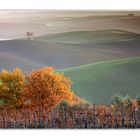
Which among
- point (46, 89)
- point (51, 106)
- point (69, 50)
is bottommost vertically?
point (51, 106)

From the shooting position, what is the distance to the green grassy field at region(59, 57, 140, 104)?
3.48m

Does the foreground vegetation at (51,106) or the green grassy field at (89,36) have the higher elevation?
the green grassy field at (89,36)

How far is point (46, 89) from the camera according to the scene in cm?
350

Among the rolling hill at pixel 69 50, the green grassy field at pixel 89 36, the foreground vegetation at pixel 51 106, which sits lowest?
the foreground vegetation at pixel 51 106

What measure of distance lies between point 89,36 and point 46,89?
0.49m

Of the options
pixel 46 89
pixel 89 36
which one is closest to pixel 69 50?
pixel 89 36

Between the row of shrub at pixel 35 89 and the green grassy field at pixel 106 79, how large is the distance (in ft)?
0.22

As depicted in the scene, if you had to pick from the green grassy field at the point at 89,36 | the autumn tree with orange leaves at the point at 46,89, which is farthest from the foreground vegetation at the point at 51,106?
the green grassy field at the point at 89,36

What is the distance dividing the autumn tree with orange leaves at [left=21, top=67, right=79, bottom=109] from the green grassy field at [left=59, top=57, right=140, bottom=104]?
56 millimetres

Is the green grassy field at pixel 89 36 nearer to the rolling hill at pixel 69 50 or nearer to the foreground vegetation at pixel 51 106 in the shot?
the rolling hill at pixel 69 50

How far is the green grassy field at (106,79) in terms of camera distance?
11.4ft

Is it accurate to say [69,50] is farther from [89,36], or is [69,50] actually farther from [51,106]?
[51,106]

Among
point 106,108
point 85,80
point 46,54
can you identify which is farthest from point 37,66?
point 106,108

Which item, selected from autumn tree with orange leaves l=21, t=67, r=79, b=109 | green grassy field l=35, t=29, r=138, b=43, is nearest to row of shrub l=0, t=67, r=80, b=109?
autumn tree with orange leaves l=21, t=67, r=79, b=109
